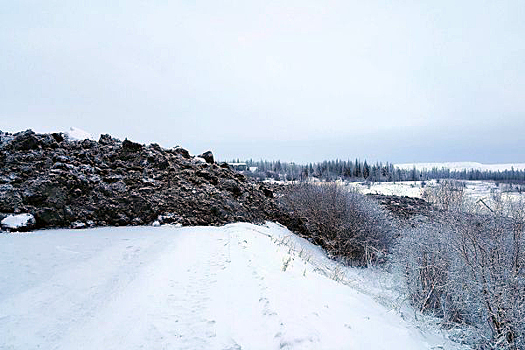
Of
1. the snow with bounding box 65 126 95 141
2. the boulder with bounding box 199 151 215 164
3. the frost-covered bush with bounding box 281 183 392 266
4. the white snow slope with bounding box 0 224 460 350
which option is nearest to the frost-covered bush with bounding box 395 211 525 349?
the white snow slope with bounding box 0 224 460 350

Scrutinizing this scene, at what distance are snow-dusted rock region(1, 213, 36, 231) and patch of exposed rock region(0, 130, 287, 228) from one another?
20 centimetres

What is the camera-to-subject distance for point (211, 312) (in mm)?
3996

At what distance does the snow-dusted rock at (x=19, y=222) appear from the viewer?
7.62 m

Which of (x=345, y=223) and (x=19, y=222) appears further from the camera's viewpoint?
(x=345, y=223)

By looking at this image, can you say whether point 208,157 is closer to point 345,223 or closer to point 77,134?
point 77,134

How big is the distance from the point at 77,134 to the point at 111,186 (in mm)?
5259

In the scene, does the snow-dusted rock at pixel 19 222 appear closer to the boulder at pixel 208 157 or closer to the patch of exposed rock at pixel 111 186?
the patch of exposed rock at pixel 111 186

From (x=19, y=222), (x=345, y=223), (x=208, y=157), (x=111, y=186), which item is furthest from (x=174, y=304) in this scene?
(x=208, y=157)

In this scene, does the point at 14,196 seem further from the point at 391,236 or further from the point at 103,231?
the point at 391,236

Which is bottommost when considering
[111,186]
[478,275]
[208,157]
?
[478,275]

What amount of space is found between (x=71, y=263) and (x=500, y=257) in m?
8.55

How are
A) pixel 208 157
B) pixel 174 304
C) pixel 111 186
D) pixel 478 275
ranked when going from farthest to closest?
pixel 208 157, pixel 111 186, pixel 478 275, pixel 174 304

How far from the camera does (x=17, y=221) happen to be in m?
7.76

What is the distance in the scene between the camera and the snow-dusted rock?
300 inches
